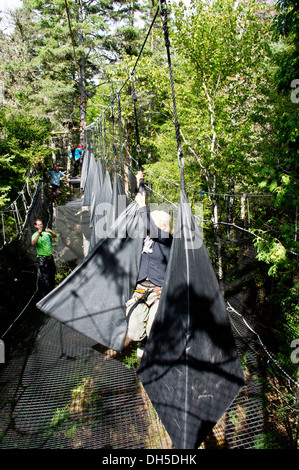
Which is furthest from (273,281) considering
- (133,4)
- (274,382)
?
(133,4)

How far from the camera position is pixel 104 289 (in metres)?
2.06

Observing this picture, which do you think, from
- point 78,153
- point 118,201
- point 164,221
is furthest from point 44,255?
point 78,153

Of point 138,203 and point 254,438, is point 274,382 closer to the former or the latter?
point 254,438

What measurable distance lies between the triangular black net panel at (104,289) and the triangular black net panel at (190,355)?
0.63 meters

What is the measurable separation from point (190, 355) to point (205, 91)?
6798 millimetres

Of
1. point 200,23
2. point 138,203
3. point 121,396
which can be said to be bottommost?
point 121,396

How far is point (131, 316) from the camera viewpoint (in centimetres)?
204

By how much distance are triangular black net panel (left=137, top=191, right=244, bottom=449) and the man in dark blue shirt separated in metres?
0.54

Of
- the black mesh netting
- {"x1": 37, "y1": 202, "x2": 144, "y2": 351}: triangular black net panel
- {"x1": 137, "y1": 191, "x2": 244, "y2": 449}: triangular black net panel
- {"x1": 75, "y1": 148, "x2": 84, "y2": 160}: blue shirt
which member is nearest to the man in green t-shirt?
the black mesh netting

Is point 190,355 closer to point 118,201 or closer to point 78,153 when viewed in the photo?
point 118,201

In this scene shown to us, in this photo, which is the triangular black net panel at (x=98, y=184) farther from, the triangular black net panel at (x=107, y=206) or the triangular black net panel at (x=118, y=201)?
the triangular black net panel at (x=118, y=201)

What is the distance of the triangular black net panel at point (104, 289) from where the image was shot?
1931 millimetres

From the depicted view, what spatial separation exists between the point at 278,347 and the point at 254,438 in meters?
1.82

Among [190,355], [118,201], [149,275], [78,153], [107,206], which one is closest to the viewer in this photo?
[190,355]
